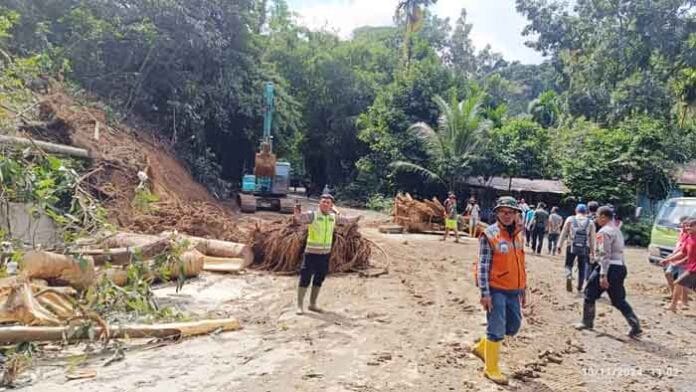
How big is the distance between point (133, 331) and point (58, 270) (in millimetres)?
1811

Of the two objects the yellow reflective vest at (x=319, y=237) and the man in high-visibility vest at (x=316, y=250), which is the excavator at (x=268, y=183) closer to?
the man in high-visibility vest at (x=316, y=250)

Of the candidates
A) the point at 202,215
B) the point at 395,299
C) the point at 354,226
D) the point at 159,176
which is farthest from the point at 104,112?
the point at 395,299

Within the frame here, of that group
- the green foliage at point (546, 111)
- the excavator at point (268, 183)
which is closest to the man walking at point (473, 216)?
the excavator at point (268, 183)

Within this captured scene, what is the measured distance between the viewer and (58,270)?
24.0ft

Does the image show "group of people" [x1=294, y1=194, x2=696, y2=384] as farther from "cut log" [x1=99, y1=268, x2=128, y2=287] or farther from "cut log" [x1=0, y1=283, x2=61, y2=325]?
"cut log" [x1=0, y1=283, x2=61, y2=325]

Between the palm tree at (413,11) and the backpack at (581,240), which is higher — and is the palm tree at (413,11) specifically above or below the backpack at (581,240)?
above

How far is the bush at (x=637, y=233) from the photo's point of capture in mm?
22377

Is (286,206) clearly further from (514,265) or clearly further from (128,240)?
(514,265)

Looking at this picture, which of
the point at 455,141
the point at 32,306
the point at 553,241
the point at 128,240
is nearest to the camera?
the point at 32,306

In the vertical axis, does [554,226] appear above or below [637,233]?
above

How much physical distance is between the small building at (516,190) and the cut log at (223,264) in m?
16.1

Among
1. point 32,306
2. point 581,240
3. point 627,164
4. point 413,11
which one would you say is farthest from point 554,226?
point 413,11

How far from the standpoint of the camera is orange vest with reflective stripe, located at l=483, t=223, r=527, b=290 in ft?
17.5

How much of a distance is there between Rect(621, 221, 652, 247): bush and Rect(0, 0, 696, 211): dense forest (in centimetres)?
117
